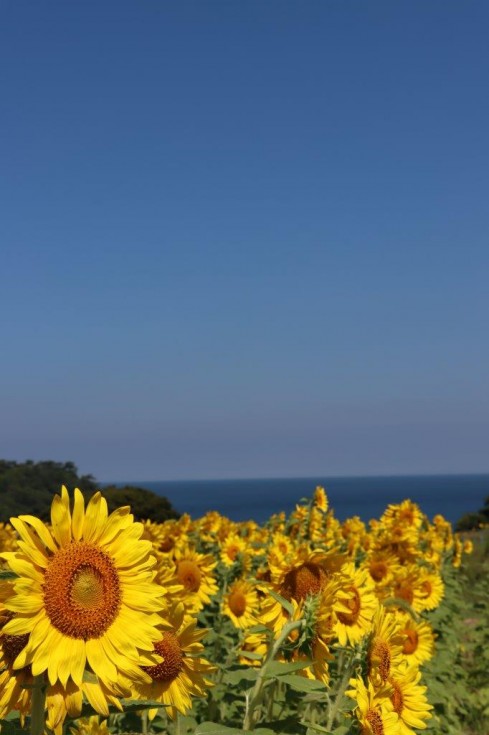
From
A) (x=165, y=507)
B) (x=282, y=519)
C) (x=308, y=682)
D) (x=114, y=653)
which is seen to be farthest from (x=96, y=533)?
(x=165, y=507)

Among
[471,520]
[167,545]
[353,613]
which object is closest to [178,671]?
[353,613]

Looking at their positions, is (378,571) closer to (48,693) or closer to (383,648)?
(383,648)

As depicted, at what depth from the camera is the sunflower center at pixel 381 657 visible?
9.28 ft

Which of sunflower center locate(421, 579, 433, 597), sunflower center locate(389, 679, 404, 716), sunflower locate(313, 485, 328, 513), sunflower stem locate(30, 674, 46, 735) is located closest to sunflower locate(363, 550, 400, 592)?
sunflower center locate(421, 579, 433, 597)

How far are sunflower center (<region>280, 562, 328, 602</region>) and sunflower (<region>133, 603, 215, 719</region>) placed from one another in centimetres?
61

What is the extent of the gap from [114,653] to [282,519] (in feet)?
26.4

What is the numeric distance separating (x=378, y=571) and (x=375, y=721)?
365cm

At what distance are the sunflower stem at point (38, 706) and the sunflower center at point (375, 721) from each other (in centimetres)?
125

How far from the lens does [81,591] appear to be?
6.37 ft

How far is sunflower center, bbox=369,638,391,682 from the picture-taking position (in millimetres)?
2828

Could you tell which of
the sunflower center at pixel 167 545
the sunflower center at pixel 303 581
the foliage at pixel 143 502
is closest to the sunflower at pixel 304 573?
the sunflower center at pixel 303 581

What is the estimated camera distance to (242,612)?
6332 millimetres

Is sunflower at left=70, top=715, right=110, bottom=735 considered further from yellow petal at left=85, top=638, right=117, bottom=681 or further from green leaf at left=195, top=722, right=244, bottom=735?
yellow petal at left=85, top=638, right=117, bottom=681

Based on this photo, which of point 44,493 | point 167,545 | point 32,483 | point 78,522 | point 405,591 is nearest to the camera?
point 78,522
